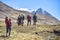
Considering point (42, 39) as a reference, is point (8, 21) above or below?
above

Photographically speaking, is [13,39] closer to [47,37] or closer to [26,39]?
[26,39]

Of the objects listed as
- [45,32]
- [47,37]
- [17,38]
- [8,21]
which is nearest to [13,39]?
[17,38]

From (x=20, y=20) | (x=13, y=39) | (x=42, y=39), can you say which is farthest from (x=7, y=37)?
(x=20, y=20)

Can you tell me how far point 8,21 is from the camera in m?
20.3

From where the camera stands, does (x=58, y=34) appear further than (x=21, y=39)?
Yes

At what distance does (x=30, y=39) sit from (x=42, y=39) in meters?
1.37

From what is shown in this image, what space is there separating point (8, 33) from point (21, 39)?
281 cm

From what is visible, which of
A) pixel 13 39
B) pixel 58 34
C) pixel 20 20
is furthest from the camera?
pixel 20 20

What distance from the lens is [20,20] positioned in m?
29.6

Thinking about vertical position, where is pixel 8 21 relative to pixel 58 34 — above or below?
above

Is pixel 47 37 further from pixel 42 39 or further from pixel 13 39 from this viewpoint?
pixel 13 39

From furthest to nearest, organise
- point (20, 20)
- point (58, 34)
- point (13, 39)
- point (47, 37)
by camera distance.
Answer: point (20, 20), point (58, 34), point (47, 37), point (13, 39)

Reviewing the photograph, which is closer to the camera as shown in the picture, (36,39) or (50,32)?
(36,39)

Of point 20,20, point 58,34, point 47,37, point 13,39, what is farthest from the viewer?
point 20,20
